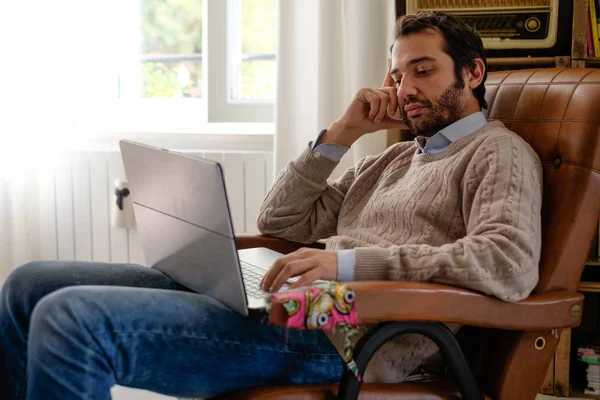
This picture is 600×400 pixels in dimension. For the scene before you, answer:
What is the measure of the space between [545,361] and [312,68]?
133 cm

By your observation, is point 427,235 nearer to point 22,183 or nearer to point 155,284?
point 155,284

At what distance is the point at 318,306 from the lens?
115cm

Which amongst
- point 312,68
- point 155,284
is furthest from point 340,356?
point 312,68

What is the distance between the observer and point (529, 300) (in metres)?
1.32

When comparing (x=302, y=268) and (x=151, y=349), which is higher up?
(x=302, y=268)

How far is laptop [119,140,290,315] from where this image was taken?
3.94ft

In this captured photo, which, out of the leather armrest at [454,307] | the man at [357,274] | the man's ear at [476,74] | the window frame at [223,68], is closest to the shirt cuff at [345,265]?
the man at [357,274]

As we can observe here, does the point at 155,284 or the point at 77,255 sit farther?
the point at 77,255

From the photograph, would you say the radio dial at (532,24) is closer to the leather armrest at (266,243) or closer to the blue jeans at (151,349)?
the leather armrest at (266,243)

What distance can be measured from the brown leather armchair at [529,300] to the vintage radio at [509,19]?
56 centimetres

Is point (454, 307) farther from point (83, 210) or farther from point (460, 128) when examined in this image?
point (83, 210)

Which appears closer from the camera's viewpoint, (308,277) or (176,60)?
(308,277)

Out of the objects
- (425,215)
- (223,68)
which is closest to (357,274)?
(425,215)

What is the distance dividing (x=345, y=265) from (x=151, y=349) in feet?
1.14
